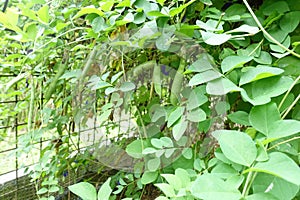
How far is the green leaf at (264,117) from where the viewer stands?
0.27m

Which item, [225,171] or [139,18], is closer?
[225,171]

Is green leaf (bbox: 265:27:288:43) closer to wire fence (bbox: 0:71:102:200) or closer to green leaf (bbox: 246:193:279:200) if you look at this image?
green leaf (bbox: 246:193:279:200)

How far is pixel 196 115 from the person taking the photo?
1.18ft

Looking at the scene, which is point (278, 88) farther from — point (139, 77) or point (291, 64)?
point (139, 77)

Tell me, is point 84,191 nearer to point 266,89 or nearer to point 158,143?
point 158,143

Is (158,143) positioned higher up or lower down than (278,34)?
lower down

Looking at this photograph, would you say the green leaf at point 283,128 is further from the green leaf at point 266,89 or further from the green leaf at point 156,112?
the green leaf at point 156,112

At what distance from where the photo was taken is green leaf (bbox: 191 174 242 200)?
0.72 feet

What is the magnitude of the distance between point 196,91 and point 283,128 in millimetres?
119

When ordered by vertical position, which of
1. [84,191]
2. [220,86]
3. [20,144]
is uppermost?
[220,86]

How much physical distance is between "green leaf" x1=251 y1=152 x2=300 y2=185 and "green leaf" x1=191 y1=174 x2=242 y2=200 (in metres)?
0.02

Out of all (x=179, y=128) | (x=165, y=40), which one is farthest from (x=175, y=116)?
(x=165, y=40)

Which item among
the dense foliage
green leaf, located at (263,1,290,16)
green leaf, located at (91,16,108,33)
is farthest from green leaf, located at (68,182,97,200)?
green leaf, located at (263,1,290,16)

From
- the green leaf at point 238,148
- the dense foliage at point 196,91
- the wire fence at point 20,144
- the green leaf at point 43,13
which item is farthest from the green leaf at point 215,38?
the wire fence at point 20,144
